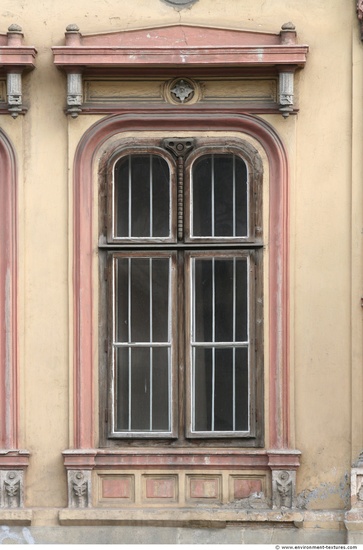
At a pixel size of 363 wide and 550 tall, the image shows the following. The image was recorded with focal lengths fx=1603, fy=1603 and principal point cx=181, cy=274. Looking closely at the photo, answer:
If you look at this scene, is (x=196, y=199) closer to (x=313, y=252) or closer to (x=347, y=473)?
(x=313, y=252)

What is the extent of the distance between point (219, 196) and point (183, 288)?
831 millimetres

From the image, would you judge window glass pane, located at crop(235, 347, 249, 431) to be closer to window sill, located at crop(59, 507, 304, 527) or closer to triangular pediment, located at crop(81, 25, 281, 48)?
window sill, located at crop(59, 507, 304, 527)

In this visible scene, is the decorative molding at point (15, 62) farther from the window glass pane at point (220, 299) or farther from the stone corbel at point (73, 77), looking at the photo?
the window glass pane at point (220, 299)

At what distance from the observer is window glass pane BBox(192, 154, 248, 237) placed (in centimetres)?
1345

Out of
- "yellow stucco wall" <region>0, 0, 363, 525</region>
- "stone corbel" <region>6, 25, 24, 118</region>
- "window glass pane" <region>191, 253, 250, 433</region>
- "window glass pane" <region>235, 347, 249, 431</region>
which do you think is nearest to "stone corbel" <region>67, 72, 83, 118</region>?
"yellow stucco wall" <region>0, 0, 363, 525</region>

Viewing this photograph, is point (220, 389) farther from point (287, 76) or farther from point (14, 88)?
point (14, 88)

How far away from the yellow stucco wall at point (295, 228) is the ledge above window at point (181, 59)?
105 mm

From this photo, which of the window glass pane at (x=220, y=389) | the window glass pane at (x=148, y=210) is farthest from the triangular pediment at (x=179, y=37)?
the window glass pane at (x=220, y=389)

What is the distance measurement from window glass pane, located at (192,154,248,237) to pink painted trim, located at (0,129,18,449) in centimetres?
152

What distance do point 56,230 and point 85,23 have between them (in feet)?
5.75

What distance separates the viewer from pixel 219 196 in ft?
44.2

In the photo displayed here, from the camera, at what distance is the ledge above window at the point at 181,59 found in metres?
13.2

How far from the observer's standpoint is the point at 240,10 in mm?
13398

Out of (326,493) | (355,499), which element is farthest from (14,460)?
(355,499)
